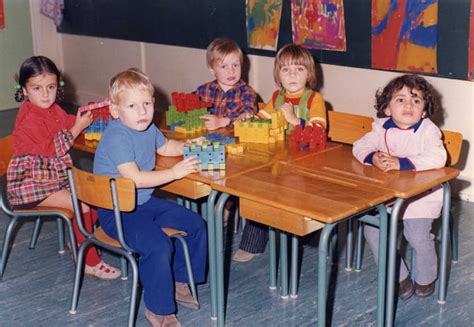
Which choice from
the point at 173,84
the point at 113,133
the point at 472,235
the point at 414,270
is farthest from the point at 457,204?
the point at 173,84

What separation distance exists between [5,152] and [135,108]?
2.90ft

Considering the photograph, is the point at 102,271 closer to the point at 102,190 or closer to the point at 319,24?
the point at 102,190

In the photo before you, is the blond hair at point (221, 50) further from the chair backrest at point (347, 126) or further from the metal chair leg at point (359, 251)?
the metal chair leg at point (359, 251)

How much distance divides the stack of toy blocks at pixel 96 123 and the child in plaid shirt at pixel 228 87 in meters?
0.62

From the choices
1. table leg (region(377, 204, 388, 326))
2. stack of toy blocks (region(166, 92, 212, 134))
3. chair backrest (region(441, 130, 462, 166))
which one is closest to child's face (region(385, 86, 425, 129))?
chair backrest (region(441, 130, 462, 166))

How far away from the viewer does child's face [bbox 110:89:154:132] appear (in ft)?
10.6

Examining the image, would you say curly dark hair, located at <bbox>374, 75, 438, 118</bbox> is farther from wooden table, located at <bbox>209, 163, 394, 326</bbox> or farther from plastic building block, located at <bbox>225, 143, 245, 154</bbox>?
plastic building block, located at <bbox>225, 143, 245, 154</bbox>

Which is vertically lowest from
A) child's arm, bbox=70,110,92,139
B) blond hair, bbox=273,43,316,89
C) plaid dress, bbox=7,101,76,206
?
plaid dress, bbox=7,101,76,206

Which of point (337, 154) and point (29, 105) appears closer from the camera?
point (337, 154)

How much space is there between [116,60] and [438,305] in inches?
199

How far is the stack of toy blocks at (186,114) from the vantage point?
396 cm

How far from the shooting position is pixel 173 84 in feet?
23.0

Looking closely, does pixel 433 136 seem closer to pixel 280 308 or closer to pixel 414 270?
pixel 414 270

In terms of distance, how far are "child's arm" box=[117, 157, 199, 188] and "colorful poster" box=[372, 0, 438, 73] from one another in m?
2.28
